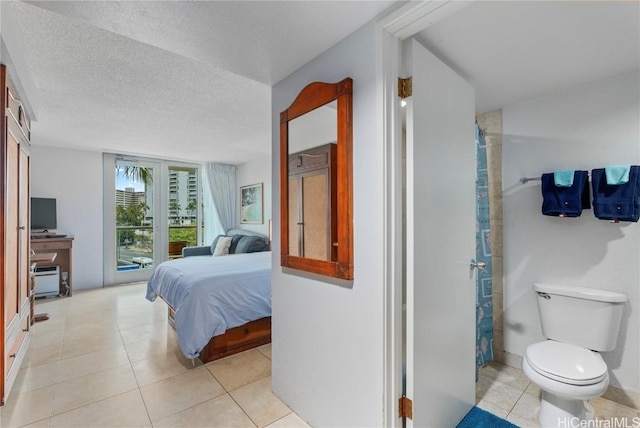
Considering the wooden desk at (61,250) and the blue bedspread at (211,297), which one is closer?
the blue bedspread at (211,297)

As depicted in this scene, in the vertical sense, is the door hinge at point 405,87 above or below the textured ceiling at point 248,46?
below

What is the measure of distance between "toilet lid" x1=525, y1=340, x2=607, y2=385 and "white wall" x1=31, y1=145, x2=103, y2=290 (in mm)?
5906

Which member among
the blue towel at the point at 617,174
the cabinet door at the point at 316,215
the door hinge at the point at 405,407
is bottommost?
the door hinge at the point at 405,407

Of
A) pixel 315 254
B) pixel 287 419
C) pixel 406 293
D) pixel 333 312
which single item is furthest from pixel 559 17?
pixel 287 419

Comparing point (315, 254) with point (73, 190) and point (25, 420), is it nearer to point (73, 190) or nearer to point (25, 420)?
point (25, 420)

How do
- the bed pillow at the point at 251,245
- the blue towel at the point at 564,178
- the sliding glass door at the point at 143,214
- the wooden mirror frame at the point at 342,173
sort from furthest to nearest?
the sliding glass door at the point at 143,214 → the bed pillow at the point at 251,245 → the blue towel at the point at 564,178 → the wooden mirror frame at the point at 342,173

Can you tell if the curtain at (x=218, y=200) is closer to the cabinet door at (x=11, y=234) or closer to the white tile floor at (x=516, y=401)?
the cabinet door at (x=11, y=234)

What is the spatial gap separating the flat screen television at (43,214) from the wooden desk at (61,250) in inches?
12.7

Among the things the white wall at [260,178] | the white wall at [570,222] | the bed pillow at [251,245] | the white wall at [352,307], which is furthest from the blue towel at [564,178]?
the white wall at [260,178]

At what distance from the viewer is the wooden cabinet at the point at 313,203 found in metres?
1.58

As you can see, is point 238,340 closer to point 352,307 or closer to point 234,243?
point 352,307

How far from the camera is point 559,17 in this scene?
4.45ft

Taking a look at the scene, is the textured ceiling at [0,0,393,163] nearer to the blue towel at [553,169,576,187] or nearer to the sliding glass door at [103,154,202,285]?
the sliding glass door at [103,154,202,285]

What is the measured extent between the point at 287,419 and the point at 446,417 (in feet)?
2.93
